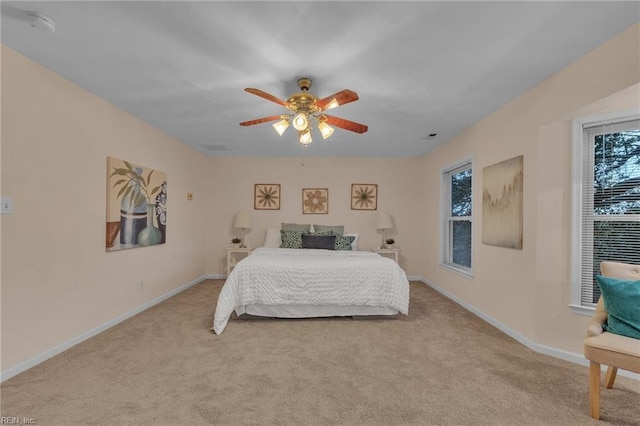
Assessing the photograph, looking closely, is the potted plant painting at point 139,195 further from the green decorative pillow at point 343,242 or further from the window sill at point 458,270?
the window sill at point 458,270

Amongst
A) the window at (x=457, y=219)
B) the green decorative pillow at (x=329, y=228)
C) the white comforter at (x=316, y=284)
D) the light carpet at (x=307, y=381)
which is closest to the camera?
the light carpet at (x=307, y=381)

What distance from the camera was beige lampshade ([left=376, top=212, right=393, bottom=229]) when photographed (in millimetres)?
5246

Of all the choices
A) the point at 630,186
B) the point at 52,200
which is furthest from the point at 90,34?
the point at 630,186

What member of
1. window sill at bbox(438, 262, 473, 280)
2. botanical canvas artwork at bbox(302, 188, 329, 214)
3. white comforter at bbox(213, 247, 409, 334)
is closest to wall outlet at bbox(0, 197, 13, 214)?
white comforter at bbox(213, 247, 409, 334)

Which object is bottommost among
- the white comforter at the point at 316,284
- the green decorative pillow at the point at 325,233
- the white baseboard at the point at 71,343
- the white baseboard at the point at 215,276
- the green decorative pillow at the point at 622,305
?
the white baseboard at the point at 215,276

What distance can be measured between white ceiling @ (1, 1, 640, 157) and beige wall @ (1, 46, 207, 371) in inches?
9.6

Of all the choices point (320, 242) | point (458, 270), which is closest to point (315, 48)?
point (320, 242)

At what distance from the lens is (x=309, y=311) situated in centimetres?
332

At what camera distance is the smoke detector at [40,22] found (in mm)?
1697

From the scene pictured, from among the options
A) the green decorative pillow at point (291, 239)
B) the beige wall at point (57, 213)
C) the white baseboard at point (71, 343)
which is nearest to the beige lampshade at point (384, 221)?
the green decorative pillow at point (291, 239)

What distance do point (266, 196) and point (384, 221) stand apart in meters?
2.25

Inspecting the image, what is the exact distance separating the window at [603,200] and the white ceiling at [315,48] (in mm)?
676

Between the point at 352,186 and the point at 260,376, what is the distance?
3987 mm

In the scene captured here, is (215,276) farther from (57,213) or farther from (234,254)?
(57,213)
